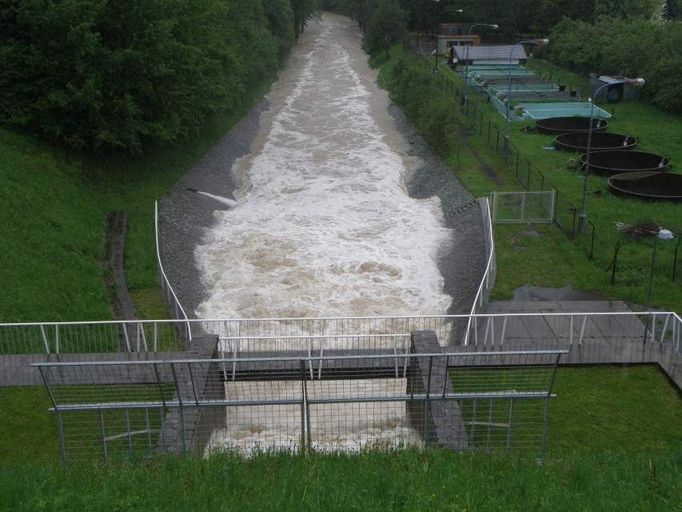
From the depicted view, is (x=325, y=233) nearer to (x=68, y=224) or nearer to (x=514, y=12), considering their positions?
(x=68, y=224)

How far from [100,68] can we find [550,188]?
20278mm

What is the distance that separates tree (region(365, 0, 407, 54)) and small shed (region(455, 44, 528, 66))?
8542 millimetres

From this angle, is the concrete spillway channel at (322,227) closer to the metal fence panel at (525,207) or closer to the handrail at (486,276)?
the handrail at (486,276)

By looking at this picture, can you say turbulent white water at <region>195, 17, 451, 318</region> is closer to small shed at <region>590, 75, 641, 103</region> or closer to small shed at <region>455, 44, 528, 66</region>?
small shed at <region>590, 75, 641, 103</region>

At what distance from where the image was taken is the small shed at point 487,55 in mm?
68750

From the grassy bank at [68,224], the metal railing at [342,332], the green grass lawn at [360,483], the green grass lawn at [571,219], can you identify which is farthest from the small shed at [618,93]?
the green grass lawn at [360,483]

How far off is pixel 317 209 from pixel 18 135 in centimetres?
1305

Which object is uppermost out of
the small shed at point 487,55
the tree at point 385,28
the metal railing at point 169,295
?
the tree at point 385,28

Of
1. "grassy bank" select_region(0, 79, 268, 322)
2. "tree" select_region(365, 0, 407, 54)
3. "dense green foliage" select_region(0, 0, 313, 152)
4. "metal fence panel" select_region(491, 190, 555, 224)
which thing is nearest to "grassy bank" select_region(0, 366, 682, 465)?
"grassy bank" select_region(0, 79, 268, 322)

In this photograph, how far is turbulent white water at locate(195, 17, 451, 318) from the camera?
25.2 meters

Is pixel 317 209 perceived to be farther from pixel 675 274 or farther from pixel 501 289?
pixel 675 274

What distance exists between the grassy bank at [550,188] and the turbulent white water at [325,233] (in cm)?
268

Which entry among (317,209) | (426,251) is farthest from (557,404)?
(317,209)

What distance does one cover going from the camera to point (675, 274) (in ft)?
80.9
